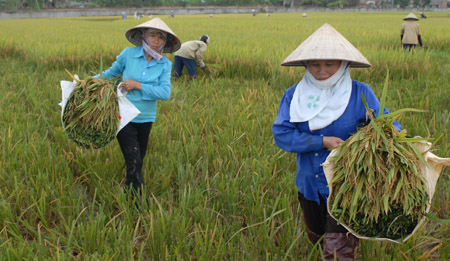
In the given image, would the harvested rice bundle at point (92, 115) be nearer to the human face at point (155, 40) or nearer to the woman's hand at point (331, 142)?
the human face at point (155, 40)

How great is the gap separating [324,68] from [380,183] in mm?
473

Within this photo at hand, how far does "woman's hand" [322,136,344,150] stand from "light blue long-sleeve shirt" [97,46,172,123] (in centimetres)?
113

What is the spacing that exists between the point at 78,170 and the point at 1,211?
26.2 inches

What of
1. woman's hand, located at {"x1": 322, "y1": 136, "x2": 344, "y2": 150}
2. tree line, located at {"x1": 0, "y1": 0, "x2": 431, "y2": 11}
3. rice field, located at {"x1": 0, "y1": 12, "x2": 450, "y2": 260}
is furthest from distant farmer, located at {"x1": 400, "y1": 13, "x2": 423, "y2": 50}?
tree line, located at {"x1": 0, "y1": 0, "x2": 431, "y2": 11}

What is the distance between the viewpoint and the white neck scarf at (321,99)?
1425 millimetres

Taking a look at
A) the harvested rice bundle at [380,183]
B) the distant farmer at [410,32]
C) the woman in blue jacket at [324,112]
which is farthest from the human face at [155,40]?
the distant farmer at [410,32]

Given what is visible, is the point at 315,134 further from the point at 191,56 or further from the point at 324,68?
the point at 191,56

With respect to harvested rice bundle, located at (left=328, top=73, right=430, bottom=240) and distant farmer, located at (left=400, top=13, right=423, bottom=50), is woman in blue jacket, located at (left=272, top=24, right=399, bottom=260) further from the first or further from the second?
distant farmer, located at (left=400, top=13, right=423, bottom=50)

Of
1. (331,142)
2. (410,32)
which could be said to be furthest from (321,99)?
(410,32)

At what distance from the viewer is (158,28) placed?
226 cm

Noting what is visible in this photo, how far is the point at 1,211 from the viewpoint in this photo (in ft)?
6.14

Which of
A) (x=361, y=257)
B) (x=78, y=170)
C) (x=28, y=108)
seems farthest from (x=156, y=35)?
(x=28, y=108)

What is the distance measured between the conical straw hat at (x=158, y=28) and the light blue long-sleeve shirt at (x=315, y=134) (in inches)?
42.7

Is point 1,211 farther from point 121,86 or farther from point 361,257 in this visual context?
point 361,257
